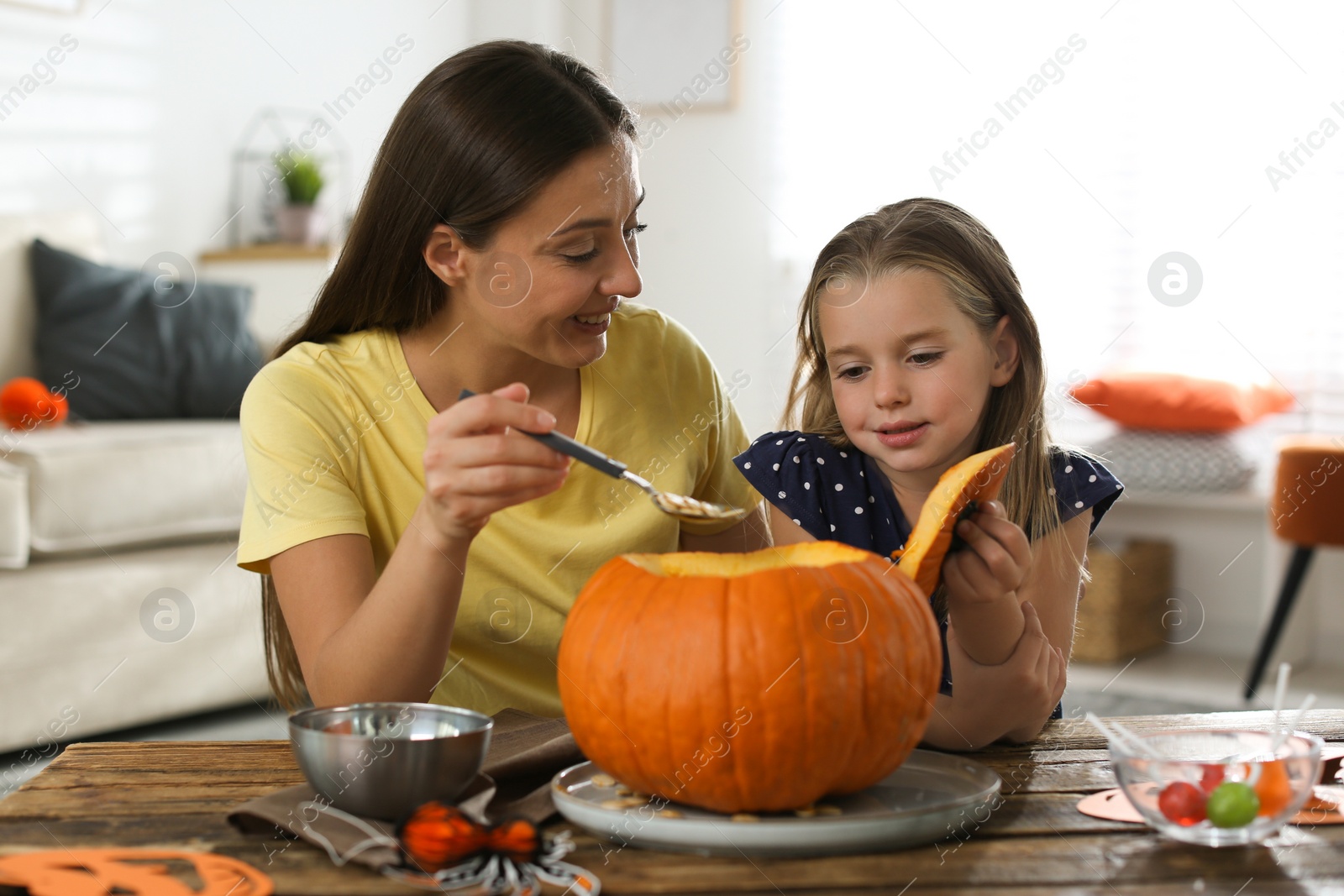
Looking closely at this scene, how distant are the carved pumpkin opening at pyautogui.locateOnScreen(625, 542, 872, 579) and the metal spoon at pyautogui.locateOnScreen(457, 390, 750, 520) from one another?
6 cm

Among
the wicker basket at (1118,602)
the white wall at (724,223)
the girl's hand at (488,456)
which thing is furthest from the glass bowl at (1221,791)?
the white wall at (724,223)

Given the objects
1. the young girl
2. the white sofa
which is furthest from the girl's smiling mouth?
the white sofa

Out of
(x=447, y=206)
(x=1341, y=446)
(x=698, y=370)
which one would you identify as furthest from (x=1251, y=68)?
(x=447, y=206)

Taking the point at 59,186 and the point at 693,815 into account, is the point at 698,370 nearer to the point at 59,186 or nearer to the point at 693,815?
the point at 693,815

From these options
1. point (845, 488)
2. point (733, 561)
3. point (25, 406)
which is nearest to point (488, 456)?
point (733, 561)

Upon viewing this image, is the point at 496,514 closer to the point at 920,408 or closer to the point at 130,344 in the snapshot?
the point at 920,408

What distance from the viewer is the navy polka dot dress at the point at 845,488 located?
51.1 inches

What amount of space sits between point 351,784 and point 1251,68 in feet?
11.4

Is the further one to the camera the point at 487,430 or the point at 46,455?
the point at 46,455

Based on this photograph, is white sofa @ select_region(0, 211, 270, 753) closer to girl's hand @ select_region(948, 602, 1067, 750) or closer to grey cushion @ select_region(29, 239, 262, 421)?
grey cushion @ select_region(29, 239, 262, 421)

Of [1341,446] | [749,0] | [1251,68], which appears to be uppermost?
[749,0]

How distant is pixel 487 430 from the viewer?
869 millimetres

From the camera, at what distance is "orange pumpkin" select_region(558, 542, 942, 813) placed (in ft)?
2.36

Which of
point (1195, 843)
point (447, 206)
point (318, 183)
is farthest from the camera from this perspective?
point (318, 183)
